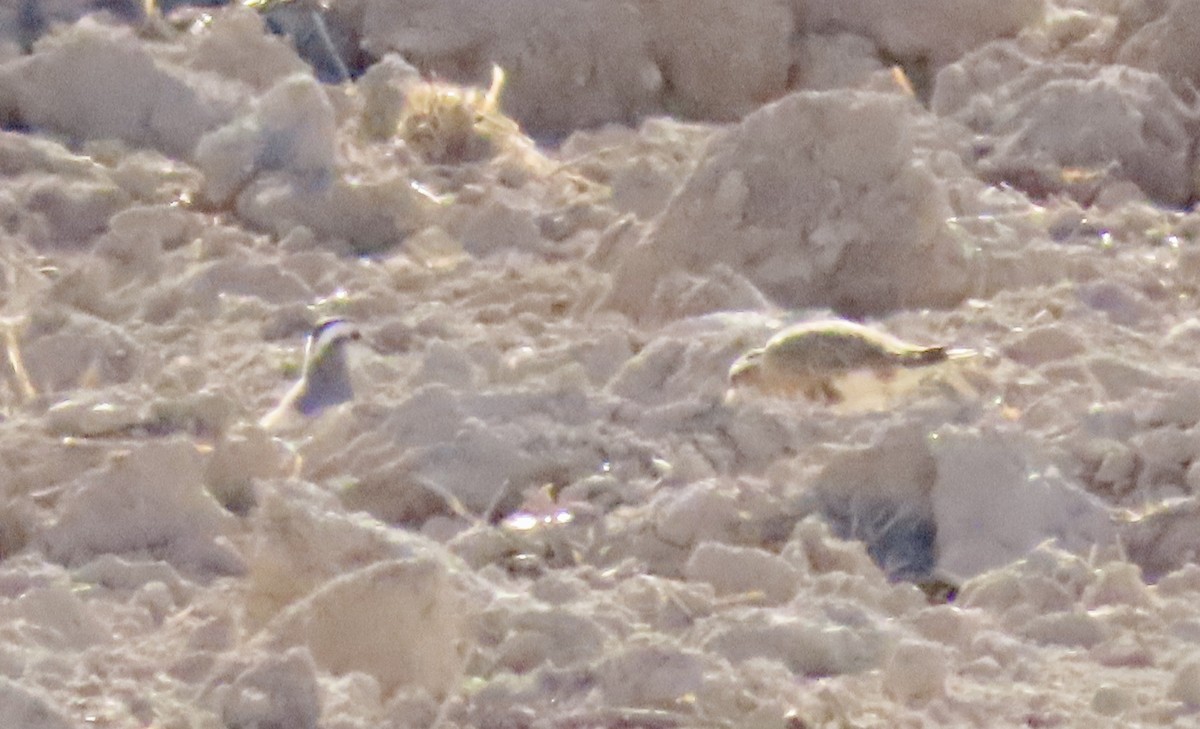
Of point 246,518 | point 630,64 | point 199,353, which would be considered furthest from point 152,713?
point 630,64

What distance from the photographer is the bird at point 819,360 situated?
4109 mm

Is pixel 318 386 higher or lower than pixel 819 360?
lower

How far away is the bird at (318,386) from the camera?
419cm

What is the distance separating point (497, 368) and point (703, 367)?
0.34 meters

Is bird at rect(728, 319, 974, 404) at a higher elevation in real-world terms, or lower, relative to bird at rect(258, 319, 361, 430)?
higher

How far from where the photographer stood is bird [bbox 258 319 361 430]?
4.19m

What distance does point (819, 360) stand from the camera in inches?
163

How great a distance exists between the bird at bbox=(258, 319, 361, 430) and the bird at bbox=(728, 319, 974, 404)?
0.64 metres

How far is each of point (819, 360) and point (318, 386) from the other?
808 mm

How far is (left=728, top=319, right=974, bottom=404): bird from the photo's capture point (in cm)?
411

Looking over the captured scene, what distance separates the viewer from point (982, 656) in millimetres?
3043

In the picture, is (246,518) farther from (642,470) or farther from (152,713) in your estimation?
(152,713)

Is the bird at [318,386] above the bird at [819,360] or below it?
below

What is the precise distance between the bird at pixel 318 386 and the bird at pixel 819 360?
0.64m
